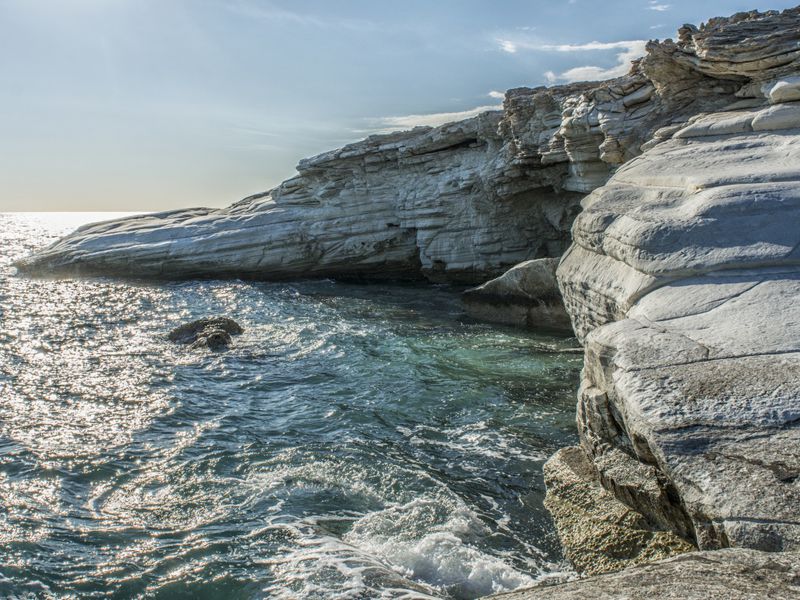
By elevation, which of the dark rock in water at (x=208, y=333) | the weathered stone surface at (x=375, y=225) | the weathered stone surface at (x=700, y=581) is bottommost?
the weathered stone surface at (x=700, y=581)

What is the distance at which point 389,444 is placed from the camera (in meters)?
10.4

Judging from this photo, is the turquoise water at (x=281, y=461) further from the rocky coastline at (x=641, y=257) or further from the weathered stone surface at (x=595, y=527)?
the rocky coastline at (x=641, y=257)

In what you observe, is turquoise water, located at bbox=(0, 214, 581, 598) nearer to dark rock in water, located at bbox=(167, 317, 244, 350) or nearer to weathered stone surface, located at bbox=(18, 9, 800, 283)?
dark rock in water, located at bbox=(167, 317, 244, 350)

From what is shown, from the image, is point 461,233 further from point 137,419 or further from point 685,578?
point 685,578

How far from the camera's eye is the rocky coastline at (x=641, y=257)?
4.97 m

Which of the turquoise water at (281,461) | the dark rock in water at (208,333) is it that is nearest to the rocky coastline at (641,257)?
the turquoise water at (281,461)

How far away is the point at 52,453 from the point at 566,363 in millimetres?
9935

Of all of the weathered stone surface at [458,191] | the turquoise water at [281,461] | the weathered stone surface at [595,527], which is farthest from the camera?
the weathered stone surface at [458,191]

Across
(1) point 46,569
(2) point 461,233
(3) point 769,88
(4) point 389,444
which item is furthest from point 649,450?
(2) point 461,233

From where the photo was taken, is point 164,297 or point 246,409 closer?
point 246,409

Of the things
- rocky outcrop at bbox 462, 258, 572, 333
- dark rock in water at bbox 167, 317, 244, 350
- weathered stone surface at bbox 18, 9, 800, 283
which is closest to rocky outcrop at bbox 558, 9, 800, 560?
weathered stone surface at bbox 18, 9, 800, 283

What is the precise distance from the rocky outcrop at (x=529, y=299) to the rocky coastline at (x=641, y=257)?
0.06 metres

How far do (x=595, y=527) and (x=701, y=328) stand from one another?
232 centimetres

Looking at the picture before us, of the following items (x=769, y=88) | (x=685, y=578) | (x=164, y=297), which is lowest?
(x=685, y=578)
